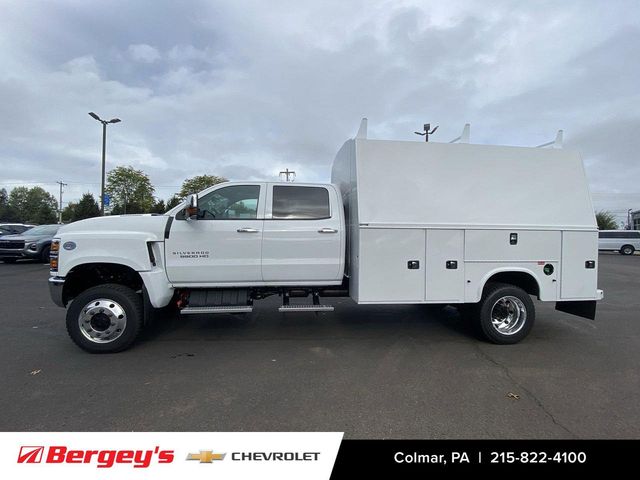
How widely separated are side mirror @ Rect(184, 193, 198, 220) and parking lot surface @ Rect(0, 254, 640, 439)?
1.81m

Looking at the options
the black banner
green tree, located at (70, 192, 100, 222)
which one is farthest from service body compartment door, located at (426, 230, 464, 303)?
green tree, located at (70, 192, 100, 222)

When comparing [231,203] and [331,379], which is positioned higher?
[231,203]

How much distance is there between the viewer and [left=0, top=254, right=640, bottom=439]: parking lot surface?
3023 millimetres

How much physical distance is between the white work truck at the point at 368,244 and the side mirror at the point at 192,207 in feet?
0.07

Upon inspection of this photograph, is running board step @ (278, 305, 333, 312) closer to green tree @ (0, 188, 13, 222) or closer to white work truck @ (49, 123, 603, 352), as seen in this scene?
white work truck @ (49, 123, 603, 352)

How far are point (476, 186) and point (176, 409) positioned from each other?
4.56 m

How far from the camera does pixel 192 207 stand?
14.6 feet

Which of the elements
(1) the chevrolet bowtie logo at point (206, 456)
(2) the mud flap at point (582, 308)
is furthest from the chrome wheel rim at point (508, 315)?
(1) the chevrolet bowtie logo at point (206, 456)

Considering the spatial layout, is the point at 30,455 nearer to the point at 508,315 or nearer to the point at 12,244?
the point at 508,315

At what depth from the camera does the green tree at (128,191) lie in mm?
36716

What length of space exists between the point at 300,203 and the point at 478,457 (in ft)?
11.5

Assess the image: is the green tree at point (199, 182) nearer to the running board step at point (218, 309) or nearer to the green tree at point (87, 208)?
the green tree at point (87, 208)

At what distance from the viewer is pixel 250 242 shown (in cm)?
472

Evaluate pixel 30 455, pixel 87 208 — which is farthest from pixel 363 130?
pixel 87 208
